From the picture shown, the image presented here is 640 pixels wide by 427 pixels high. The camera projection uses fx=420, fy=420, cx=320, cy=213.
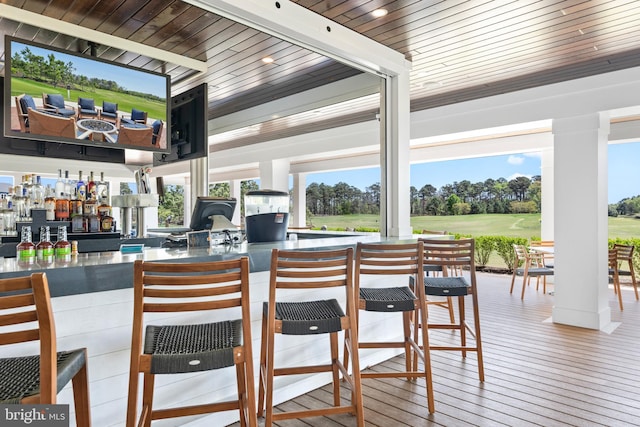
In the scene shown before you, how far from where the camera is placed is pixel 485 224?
10648 millimetres

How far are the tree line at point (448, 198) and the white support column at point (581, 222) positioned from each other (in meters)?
5.55

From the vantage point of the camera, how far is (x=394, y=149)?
4039mm

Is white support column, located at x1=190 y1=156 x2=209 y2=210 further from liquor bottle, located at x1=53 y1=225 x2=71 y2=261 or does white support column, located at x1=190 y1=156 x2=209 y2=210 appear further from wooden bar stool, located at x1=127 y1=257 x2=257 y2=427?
wooden bar stool, located at x1=127 y1=257 x2=257 y2=427

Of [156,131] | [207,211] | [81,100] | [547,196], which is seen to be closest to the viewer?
[207,211]

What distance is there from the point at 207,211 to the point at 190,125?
4.91 feet

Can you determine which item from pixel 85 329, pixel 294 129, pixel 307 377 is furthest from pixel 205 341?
pixel 294 129

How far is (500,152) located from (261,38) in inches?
223

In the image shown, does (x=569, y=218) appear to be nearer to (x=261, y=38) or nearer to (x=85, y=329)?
(x=261, y=38)

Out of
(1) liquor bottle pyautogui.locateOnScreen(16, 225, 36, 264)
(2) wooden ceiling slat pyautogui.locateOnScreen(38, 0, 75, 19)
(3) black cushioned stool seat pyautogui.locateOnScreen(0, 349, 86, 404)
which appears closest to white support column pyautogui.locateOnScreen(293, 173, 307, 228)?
(2) wooden ceiling slat pyautogui.locateOnScreen(38, 0, 75, 19)

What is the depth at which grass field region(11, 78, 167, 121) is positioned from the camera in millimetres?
3006

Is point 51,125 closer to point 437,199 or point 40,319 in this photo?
point 40,319

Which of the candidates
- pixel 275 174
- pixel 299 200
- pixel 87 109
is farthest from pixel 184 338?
pixel 299 200

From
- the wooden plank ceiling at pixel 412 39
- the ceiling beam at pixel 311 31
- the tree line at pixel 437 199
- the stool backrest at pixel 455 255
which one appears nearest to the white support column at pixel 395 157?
the ceiling beam at pixel 311 31

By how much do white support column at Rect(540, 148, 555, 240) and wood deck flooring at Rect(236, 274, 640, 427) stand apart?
3.61m
